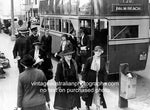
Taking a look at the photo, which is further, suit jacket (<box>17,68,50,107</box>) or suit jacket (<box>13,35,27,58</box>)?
suit jacket (<box>13,35,27,58</box>)

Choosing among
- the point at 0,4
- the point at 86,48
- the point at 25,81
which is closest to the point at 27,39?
the point at 86,48

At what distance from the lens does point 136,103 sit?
7863 millimetres

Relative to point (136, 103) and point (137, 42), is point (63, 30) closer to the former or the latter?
point (137, 42)

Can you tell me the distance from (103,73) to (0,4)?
35339 millimetres

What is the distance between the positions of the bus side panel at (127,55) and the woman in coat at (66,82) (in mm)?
3821

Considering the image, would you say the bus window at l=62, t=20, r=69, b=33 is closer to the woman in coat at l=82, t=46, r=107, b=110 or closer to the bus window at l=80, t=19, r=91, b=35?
the bus window at l=80, t=19, r=91, b=35

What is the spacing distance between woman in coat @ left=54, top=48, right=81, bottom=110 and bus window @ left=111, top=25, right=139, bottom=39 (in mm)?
3966

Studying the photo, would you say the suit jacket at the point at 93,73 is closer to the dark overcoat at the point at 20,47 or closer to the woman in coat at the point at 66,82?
the woman in coat at the point at 66,82

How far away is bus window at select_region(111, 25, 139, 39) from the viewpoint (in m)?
9.63

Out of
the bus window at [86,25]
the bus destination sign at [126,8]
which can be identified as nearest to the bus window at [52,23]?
the bus window at [86,25]

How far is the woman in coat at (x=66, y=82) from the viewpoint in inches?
233

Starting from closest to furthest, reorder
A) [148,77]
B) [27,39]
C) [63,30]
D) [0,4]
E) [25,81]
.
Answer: [25,81] → [27,39] → [148,77] → [63,30] → [0,4]

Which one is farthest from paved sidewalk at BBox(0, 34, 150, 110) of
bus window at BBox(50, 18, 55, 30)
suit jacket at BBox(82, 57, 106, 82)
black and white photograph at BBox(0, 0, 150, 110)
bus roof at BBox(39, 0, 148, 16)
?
bus window at BBox(50, 18, 55, 30)

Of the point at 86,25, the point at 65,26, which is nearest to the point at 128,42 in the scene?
the point at 86,25
